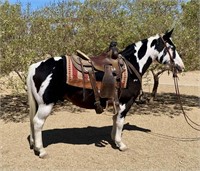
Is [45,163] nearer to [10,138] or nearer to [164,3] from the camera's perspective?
[10,138]

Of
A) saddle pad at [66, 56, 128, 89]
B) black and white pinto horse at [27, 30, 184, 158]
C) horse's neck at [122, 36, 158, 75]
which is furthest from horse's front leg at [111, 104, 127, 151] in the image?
horse's neck at [122, 36, 158, 75]

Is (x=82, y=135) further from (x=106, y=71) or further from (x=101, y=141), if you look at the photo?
(x=106, y=71)

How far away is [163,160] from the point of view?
5.20 metres

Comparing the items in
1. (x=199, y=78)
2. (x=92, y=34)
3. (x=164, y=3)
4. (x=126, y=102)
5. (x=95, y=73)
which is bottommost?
(x=199, y=78)

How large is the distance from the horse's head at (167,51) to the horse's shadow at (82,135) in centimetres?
197

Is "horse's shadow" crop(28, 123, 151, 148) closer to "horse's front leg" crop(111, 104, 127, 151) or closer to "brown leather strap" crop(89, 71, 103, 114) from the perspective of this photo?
"horse's front leg" crop(111, 104, 127, 151)

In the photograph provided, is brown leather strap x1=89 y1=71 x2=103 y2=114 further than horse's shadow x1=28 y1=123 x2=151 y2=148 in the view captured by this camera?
No

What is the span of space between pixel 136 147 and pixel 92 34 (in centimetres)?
373

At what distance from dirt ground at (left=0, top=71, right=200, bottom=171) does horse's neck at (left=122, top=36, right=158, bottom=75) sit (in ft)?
5.24

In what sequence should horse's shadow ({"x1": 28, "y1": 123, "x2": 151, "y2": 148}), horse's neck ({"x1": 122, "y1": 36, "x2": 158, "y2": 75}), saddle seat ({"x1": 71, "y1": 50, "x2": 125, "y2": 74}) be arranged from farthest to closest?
horse's shadow ({"x1": 28, "y1": 123, "x2": 151, "y2": 148}), horse's neck ({"x1": 122, "y1": 36, "x2": 158, "y2": 75}), saddle seat ({"x1": 71, "y1": 50, "x2": 125, "y2": 74})

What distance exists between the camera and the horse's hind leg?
505cm

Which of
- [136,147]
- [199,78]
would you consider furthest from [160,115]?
[199,78]

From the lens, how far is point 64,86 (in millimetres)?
5094

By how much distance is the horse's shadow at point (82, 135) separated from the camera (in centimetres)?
611
